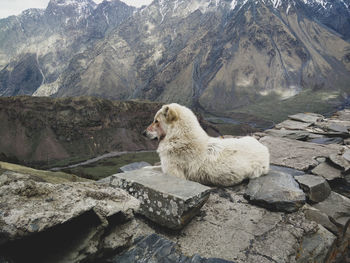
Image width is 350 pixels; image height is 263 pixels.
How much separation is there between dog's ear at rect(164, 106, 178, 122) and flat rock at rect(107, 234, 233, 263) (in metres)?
3.50

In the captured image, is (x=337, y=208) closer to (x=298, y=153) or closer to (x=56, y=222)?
(x=298, y=153)

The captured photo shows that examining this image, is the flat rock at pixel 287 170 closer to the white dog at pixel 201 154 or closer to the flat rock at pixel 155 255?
the white dog at pixel 201 154

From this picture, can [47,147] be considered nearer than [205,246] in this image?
No

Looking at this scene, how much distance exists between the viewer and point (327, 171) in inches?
245

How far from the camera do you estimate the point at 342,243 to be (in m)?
4.61

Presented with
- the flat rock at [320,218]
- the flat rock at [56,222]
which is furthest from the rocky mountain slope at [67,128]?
the flat rock at [320,218]

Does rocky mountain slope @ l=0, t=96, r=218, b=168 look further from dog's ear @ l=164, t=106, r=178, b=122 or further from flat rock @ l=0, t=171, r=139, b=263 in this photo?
flat rock @ l=0, t=171, r=139, b=263

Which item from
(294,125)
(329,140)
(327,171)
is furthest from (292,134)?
(327,171)

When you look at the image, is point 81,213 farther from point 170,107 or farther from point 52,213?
point 170,107

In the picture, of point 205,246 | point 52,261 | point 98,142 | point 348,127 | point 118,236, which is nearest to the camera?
point 52,261

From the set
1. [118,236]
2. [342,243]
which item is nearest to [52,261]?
[118,236]

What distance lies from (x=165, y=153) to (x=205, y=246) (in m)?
2.88

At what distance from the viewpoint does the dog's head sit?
6.00m

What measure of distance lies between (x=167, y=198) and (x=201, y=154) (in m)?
2.26
